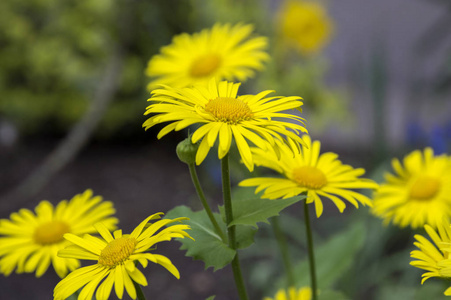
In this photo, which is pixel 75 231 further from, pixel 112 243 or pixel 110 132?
pixel 110 132

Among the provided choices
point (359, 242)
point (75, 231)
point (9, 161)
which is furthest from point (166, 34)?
point (75, 231)

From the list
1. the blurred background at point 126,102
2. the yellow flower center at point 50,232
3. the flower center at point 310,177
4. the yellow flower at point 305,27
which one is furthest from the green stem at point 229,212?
the yellow flower at point 305,27

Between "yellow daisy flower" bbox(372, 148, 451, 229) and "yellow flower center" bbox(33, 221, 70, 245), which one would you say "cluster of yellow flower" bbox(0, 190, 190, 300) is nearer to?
"yellow flower center" bbox(33, 221, 70, 245)

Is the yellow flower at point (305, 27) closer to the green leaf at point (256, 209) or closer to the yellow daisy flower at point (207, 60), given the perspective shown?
the yellow daisy flower at point (207, 60)

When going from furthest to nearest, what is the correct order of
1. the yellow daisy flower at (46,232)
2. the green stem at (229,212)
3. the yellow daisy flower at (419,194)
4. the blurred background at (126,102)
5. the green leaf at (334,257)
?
1. the blurred background at (126,102)
2. the green leaf at (334,257)
3. the yellow daisy flower at (419,194)
4. the yellow daisy flower at (46,232)
5. the green stem at (229,212)

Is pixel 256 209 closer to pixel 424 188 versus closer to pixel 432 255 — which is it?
pixel 432 255

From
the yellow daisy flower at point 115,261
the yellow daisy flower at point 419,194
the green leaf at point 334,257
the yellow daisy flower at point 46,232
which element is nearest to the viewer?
the yellow daisy flower at point 115,261
